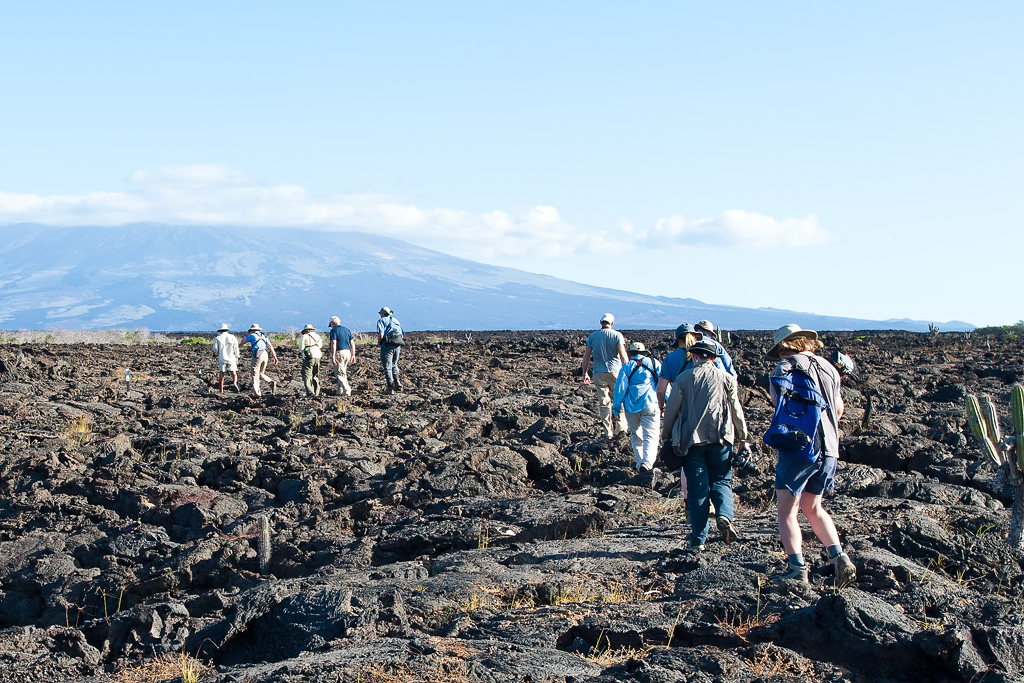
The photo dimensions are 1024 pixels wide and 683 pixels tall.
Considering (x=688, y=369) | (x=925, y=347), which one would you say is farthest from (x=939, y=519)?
(x=925, y=347)

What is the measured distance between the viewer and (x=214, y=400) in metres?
20.1

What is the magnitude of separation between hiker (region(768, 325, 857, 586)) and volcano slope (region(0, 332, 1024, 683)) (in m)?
0.21

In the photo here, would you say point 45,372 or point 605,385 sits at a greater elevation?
point 605,385

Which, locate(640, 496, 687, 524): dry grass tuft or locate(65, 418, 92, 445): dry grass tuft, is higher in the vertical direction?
locate(640, 496, 687, 524): dry grass tuft

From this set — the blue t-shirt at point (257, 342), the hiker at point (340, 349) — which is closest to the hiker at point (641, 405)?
the hiker at point (340, 349)

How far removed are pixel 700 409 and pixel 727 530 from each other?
921mm

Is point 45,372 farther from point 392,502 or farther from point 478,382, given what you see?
point 392,502

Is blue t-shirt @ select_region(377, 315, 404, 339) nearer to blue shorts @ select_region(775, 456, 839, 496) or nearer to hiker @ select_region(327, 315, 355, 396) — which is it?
hiker @ select_region(327, 315, 355, 396)

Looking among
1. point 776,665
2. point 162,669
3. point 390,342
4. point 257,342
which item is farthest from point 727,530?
point 257,342

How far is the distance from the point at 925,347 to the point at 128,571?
35.7 m

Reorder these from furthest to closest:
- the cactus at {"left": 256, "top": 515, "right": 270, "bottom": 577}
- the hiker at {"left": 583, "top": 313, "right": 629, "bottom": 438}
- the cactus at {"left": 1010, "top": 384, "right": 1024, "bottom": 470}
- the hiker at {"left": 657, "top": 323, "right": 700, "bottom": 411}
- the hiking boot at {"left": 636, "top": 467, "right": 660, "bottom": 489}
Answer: the hiker at {"left": 583, "top": 313, "right": 629, "bottom": 438}
the hiking boot at {"left": 636, "top": 467, "right": 660, "bottom": 489}
the hiker at {"left": 657, "top": 323, "right": 700, "bottom": 411}
the cactus at {"left": 256, "top": 515, "right": 270, "bottom": 577}
the cactus at {"left": 1010, "top": 384, "right": 1024, "bottom": 470}

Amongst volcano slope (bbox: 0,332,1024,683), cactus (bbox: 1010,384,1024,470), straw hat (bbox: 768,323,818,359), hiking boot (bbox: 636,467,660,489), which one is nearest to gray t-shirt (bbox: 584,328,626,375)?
volcano slope (bbox: 0,332,1024,683)

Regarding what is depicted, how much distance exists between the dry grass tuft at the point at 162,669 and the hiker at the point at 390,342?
12878 millimetres

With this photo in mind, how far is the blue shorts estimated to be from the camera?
6438 mm
